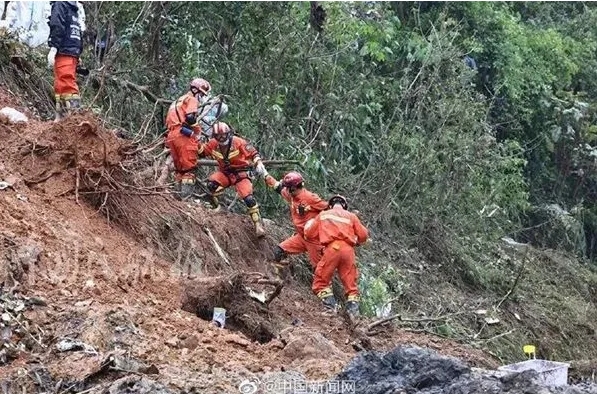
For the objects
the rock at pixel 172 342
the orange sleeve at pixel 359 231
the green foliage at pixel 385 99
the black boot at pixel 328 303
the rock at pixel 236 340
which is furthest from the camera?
the green foliage at pixel 385 99

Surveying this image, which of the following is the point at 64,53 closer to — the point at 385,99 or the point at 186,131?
the point at 186,131

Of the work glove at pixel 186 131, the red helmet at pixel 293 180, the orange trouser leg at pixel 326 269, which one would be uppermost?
the work glove at pixel 186 131

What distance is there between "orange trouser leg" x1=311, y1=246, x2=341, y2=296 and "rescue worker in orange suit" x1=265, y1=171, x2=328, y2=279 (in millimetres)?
391

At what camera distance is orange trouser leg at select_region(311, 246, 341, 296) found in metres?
9.06

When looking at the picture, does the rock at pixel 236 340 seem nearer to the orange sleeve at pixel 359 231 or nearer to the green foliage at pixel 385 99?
the orange sleeve at pixel 359 231

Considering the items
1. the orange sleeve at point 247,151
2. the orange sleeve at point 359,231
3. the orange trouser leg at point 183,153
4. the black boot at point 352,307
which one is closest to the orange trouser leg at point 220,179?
the orange trouser leg at point 183,153

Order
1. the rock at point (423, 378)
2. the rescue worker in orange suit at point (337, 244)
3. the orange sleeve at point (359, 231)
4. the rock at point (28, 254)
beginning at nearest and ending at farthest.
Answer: the rock at point (423, 378), the rock at point (28, 254), the rescue worker in orange suit at point (337, 244), the orange sleeve at point (359, 231)

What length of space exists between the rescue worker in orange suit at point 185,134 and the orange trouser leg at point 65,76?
3.54 ft

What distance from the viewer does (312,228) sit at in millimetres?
9250

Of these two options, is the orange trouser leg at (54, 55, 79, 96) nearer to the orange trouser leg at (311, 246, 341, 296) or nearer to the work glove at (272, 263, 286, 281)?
the work glove at (272, 263, 286, 281)

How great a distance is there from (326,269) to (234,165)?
5.39ft

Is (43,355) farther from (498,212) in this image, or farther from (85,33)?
(498,212)

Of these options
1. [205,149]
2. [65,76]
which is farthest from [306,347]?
[65,76]

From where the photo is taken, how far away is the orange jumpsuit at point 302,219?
31.7 ft
